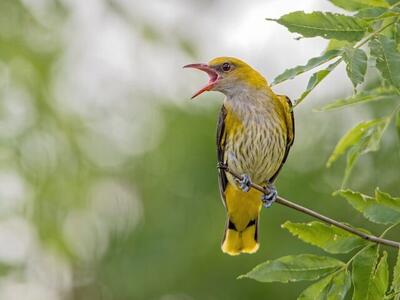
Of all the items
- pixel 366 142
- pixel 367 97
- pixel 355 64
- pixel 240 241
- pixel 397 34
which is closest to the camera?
pixel 355 64

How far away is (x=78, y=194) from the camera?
11.0 meters

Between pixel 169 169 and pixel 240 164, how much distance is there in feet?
16.5

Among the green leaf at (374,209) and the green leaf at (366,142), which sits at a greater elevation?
the green leaf at (366,142)

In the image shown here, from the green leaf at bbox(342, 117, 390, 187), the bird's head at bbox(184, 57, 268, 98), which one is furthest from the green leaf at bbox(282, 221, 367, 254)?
the bird's head at bbox(184, 57, 268, 98)

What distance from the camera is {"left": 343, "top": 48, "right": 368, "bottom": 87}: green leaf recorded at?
2.78m

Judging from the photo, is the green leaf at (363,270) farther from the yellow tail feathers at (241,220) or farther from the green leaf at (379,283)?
the yellow tail feathers at (241,220)

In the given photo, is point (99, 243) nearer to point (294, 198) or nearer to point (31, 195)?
point (31, 195)

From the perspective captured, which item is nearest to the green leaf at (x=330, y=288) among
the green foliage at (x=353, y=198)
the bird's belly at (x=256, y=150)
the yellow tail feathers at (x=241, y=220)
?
the green foliage at (x=353, y=198)

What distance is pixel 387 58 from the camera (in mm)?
2814

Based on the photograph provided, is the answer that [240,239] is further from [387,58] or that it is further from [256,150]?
[387,58]

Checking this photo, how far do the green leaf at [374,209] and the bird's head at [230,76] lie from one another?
7.68ft

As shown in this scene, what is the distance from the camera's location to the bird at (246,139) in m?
5.05

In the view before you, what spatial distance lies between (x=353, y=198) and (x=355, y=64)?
0.52 m

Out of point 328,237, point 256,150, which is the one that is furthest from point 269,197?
point 328,237
